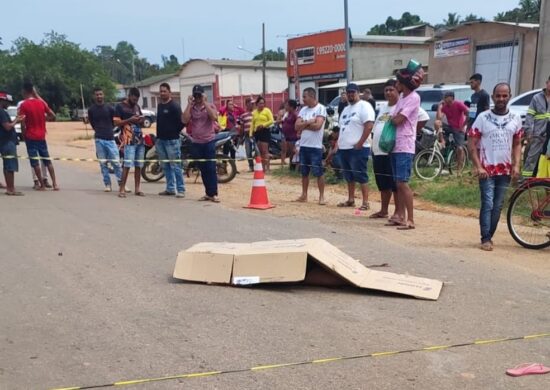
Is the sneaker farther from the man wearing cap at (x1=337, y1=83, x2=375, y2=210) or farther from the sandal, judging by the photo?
the sandal

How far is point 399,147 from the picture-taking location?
24.7ft

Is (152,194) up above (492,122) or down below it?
below

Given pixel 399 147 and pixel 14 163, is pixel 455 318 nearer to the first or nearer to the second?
pixel 399 147

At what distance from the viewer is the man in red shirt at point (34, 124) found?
1083cm

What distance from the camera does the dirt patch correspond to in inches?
252

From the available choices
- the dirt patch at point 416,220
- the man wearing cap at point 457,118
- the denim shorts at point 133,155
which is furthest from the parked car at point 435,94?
the denim shorts at point 133,155

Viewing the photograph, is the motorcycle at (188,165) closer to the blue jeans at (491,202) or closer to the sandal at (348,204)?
the sandal at (348,204)

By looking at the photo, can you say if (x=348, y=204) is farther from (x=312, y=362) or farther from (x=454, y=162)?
(x=312, y=362)

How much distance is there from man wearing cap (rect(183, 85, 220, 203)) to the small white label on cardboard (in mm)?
4963

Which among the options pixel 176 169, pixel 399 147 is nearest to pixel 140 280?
pixel 399 147

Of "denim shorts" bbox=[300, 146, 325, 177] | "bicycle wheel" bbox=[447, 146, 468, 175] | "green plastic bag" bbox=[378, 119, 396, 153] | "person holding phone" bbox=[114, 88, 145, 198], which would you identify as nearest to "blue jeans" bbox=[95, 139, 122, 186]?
"person holding phone" bbox=[114, 88, 145, 198]

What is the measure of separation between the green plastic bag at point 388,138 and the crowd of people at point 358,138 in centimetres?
2

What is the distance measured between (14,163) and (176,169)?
2.91 m

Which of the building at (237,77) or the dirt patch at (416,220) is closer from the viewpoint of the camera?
the dirt patch at (416,220)
